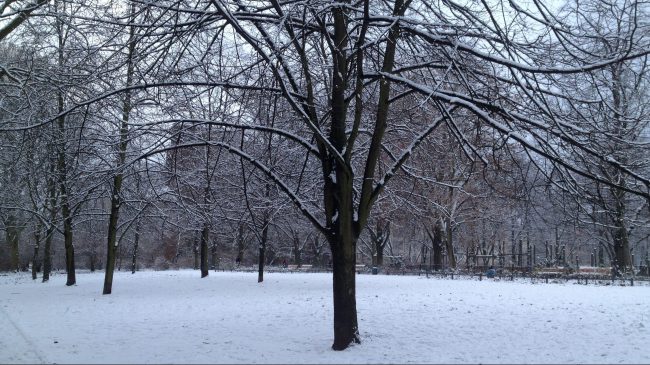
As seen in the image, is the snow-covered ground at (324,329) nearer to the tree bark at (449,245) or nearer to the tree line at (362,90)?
the tree line at (362,90)

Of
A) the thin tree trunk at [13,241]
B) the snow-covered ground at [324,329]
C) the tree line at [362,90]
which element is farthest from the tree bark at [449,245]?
the thin tree trunk at [13,241]

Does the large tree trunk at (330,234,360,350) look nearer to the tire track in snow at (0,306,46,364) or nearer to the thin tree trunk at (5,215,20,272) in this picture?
the tire track in snow at (0,306,46,364)

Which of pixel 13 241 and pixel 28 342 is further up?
pixel 13 241

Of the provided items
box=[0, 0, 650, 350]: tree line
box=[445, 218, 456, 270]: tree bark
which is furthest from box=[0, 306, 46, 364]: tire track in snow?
box=[445, 218, 456, 270]: tree bark

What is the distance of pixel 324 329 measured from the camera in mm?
10125

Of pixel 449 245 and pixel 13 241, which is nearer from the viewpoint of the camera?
pixel 449 245

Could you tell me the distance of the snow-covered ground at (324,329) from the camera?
25.1ft

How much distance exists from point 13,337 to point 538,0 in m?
10.5

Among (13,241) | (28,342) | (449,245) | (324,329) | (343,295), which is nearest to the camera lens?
(343,295)

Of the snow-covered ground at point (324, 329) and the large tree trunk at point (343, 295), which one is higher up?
the large tree trunk at point (343, 295)

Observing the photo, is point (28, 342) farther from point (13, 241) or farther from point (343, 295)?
point (13, 241)

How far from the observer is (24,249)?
47.3 meters

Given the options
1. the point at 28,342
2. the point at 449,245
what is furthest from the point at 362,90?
the point at 449,245

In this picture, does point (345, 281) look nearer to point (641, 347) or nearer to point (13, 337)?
point (641, 347)
